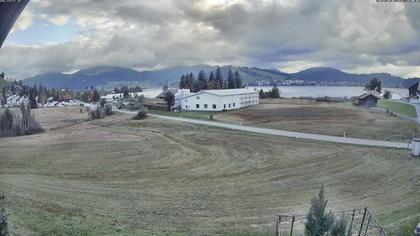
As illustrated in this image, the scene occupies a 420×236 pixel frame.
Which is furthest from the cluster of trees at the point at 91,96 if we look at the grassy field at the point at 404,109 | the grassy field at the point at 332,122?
the grassy field at the point at 404,109

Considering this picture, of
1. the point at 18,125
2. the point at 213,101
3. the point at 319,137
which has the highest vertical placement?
the point at 213,101

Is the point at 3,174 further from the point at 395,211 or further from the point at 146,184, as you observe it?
the point at 395,211

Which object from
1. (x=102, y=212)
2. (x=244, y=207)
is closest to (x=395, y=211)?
(x=244, y=207)

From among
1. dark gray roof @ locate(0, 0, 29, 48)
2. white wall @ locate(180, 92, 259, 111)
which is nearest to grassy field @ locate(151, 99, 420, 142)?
white wall @ locate(180, 92, 259, 111)

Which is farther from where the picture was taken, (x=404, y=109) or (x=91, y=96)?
(x=91, y=96)

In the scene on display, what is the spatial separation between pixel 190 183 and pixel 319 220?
723 inches

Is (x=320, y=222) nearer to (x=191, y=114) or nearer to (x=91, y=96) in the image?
(x=191, y=114)

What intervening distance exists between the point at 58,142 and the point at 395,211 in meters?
38.1

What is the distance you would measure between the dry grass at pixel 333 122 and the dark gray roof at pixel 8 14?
138 feet

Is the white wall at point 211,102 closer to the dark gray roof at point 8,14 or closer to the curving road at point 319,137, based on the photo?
the curving road at point 319,137

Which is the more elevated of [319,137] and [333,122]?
[333,122]

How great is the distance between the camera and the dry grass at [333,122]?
4500 cm

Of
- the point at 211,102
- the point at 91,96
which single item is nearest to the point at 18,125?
the point at 211,102

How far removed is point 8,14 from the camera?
4281mm
